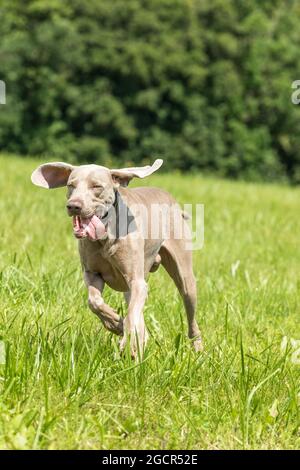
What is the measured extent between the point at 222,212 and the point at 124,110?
28378 mm

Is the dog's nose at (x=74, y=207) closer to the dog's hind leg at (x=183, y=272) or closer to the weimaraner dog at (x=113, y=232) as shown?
the weimaraner dog at (x=113, y=232)

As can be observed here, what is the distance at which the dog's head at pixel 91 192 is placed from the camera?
3657 millimetres

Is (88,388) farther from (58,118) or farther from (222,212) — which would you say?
(58,118)

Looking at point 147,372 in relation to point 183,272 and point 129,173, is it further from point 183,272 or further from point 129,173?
point 183,272

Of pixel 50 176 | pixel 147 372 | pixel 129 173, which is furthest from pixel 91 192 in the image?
pixel 147 372

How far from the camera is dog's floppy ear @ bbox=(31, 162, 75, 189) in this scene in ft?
13.0

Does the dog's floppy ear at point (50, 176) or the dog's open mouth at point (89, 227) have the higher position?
the dog's floppy ear at point (50, 176)

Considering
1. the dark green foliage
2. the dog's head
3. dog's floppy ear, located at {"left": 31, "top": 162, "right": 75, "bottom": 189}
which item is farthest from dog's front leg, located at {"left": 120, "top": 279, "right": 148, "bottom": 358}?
the dark green foliage

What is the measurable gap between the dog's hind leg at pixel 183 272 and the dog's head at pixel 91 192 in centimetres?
86

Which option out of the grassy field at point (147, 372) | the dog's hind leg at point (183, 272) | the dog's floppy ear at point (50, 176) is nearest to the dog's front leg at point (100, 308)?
the grassy field at point (147, 372)

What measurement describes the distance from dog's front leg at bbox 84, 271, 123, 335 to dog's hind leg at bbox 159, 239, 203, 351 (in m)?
0.72

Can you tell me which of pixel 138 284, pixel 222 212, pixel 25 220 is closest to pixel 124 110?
pixel 222 212

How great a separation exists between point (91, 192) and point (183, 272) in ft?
4.26
